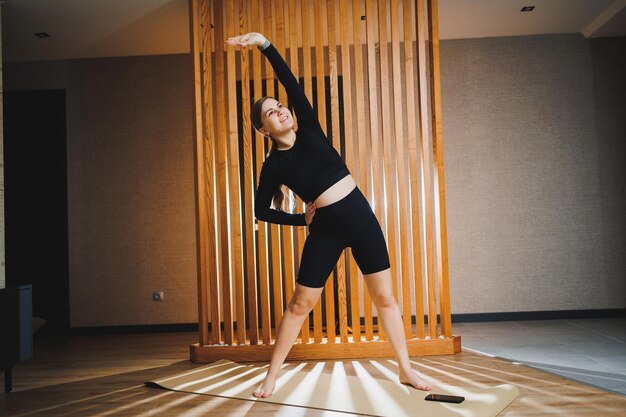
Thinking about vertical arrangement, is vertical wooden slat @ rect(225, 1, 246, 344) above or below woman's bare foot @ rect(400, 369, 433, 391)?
above

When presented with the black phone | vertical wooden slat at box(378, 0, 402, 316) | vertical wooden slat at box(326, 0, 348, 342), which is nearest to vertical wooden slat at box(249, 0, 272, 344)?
vertical wooden slat at box(326, 0, 348, 342)

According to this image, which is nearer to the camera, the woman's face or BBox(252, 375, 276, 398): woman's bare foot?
the woman's face

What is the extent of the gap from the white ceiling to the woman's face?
2.10m

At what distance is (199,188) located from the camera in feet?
12.0

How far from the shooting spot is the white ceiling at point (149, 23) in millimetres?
4055

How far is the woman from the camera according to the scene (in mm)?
2381

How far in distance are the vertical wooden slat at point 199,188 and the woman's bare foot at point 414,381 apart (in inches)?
61.3

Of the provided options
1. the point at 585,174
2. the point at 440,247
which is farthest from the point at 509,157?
the point at 440,247

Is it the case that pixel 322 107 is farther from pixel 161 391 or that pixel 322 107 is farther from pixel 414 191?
pixel 161 391

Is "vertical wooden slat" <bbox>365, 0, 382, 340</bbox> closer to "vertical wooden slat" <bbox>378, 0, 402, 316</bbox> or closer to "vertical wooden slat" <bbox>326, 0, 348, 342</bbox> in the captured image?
"vertical wooden slat" <bbox>378, 0, 402, 316</bbox>

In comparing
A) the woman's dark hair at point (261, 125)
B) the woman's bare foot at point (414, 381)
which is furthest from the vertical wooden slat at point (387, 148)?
the woman's dark hair at point (261, 125)

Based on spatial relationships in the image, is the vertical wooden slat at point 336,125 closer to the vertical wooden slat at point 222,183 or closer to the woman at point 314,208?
the vertical wooden slat at point 222,183

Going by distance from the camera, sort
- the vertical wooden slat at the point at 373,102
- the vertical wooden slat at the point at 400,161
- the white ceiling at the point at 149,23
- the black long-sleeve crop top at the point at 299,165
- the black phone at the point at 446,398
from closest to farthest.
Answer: the black phone at the point at 446,398
the black long-sleeve crop top at the point at 299,165
the vertical wooden slat at the point at 400,161
the vertical wooden slat at the point at 373,102
the white ceiling at the point at 149,23

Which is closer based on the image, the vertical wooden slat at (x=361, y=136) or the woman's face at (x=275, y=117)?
the woman's face at (x=275, y=117)
